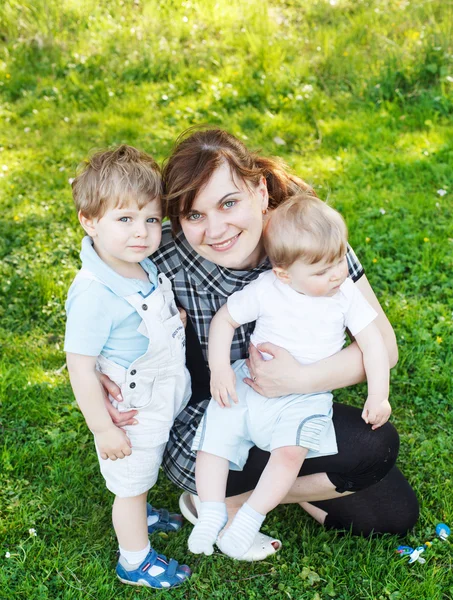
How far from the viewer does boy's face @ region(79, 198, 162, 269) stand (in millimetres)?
2330

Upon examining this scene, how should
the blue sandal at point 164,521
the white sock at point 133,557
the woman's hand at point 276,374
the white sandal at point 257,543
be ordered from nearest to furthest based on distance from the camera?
1. the woman's hand at point 276,374
2. the white sock at point 133,557
3. the white sandal at point 257,543
4. the blue sandal at point 164,521

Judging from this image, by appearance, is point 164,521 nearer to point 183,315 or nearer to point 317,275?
point 183,315

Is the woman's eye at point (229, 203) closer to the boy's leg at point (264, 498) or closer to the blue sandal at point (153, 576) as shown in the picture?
the boy's leg at point (264, 498)

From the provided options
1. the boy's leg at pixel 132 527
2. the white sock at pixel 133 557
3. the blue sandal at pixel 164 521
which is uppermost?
the boy's leg at pixel 132 527

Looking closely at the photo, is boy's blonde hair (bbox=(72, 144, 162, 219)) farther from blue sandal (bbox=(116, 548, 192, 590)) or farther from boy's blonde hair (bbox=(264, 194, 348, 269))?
blue sandal (bbox=(116, 548, 192, 590))

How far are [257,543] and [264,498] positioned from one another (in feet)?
1.53

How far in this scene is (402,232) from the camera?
437 centimetres

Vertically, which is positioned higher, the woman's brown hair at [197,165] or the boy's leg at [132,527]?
the woman's brown hair at [197,165]

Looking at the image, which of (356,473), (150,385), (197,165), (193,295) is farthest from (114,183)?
(356,473)

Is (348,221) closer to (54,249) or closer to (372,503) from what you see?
(54,249)

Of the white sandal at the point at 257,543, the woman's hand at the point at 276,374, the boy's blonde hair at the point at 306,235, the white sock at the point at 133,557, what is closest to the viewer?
the boy's blonde hair at the point at 306,235

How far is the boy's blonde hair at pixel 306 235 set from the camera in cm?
237

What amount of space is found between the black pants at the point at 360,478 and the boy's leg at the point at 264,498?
0.57ft

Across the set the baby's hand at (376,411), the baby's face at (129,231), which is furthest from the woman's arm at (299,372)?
the baby's face at (129,231)
